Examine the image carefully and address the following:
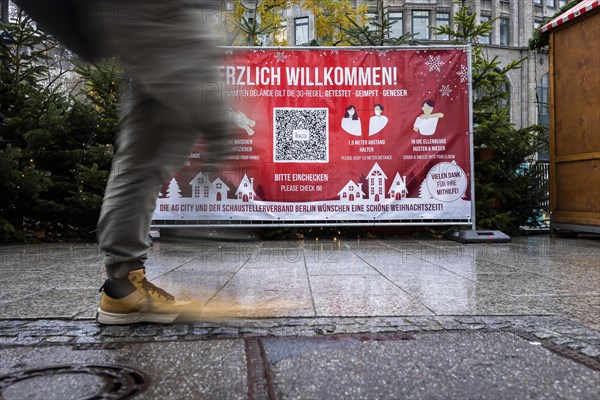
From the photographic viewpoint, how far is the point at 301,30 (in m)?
37.6

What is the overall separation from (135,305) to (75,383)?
2.45ft

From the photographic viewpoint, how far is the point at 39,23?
228 centimetres

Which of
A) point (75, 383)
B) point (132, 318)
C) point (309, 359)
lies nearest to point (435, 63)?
point (132, 318)

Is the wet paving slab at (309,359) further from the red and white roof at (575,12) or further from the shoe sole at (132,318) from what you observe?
the red and white roof at (575,12)

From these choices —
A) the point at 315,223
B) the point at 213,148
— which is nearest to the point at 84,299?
the point at 213,148

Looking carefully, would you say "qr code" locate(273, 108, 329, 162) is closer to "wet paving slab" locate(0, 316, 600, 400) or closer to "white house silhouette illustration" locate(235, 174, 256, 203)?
"white house silhouette illustration" locate(235, 174, 256, 203)

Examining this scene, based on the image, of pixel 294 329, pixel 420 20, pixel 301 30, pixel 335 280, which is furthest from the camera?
pixel 420 20

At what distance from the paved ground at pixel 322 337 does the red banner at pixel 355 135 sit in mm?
3181

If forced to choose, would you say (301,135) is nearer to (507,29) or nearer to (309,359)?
(309,359)

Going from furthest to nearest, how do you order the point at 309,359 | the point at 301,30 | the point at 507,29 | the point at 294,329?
the point at 507,29 < the point at 301,30 < the point at 294,329 < the point at 309,359

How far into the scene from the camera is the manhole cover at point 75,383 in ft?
4.96

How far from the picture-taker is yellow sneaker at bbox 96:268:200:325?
91.9 inches

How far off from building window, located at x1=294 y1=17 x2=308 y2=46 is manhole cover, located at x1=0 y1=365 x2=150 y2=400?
36965 mm

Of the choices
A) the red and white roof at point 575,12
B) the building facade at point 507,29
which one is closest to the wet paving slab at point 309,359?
the red and white roof at point 575,12
